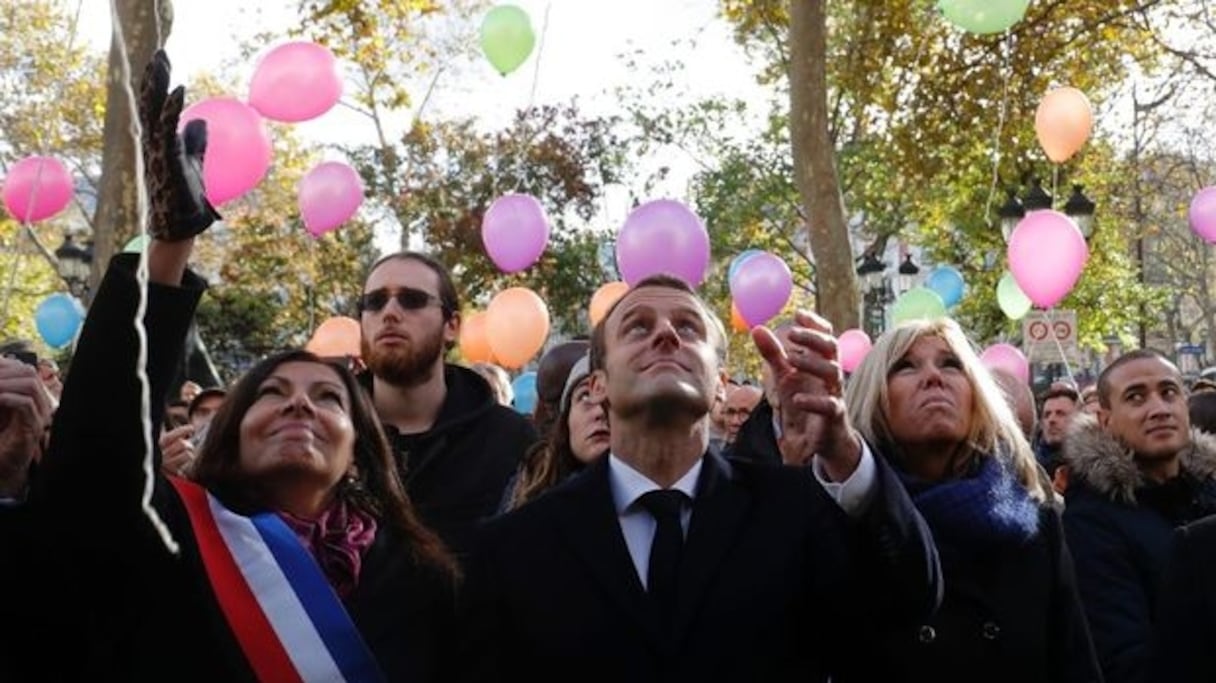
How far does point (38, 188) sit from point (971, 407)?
25.0 ft

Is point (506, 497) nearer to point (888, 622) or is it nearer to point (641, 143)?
point (888, 622)

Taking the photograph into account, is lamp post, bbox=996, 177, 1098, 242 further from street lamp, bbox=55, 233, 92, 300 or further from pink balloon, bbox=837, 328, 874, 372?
street lamp, bbox=55, 233, 92, 300

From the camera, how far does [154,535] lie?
238 centimetres

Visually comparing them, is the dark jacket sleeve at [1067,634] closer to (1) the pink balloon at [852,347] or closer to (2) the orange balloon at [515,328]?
(1) the pink balloon at [852,347]

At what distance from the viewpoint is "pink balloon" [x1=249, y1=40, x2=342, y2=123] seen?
8078mm

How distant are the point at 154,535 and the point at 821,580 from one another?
45.8 inches

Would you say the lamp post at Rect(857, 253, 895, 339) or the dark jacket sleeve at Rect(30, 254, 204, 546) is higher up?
the dark jacket sleeve at Rect(30, 254, 204, 546)

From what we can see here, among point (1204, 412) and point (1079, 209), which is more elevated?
point (1079, 209)

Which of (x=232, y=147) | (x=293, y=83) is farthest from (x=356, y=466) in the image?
(x=293, y=83)

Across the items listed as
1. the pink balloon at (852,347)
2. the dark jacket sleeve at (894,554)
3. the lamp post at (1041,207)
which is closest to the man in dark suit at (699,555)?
the dark jacket sleeve at (894,554)

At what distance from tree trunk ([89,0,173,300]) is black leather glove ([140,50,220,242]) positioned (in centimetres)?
836

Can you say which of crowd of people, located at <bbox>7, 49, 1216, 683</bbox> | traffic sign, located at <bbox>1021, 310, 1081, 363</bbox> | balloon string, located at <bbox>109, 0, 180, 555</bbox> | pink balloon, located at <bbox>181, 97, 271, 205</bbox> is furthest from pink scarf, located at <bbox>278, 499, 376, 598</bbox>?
traffic sign, located at <bbox>1021, 310, 1081, 363</bbox>

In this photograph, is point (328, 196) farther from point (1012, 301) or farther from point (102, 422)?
point (102, 422)

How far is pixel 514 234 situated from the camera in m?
10.5
